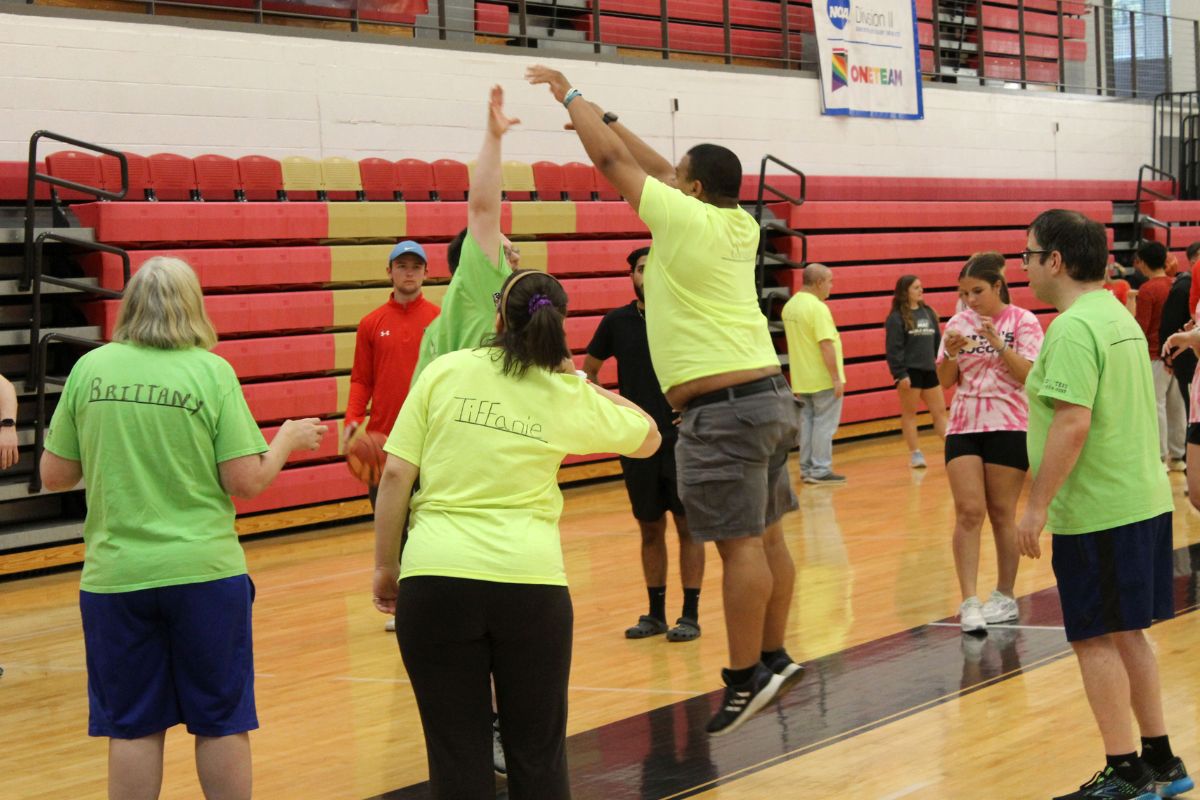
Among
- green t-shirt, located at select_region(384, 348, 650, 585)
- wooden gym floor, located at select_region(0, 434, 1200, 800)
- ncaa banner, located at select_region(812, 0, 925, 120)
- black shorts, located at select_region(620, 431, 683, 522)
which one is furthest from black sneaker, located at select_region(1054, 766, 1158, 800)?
ncaa banner, located at select_region(812, 0, 925, 120)

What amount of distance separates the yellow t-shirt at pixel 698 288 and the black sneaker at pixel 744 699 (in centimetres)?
99

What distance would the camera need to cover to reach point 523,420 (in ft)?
11.1

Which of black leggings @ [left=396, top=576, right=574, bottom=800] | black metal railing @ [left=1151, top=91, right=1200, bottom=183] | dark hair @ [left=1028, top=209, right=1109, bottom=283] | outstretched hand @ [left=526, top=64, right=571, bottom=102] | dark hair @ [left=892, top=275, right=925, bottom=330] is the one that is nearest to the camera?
black leggings @ [left=396, top=576, right=574, bottom=800]

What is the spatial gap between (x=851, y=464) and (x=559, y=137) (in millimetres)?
3998

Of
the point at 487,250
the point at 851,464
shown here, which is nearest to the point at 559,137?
the point at 851,464

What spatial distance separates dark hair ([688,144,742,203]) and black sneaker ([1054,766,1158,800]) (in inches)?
80.2

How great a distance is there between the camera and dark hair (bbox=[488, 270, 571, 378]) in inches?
133

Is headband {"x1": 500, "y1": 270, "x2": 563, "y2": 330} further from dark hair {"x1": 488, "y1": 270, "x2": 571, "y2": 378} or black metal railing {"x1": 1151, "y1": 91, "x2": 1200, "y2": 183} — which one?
black metal railing {"x1": 1151, "y1": 91, "x2": 1200, "y2": 183}

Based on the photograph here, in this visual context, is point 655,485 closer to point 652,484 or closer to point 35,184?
point 652,484

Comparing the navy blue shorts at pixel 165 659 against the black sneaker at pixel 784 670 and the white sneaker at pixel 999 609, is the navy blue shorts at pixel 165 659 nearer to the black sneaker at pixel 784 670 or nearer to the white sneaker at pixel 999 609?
the black sneaker at pixel 784 670

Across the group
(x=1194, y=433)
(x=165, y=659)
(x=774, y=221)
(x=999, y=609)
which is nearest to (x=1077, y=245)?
(x=165, y=659)

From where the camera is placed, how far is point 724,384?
4559mm

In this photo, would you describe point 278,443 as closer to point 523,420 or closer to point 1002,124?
point 523,420

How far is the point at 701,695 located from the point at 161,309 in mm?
2905
